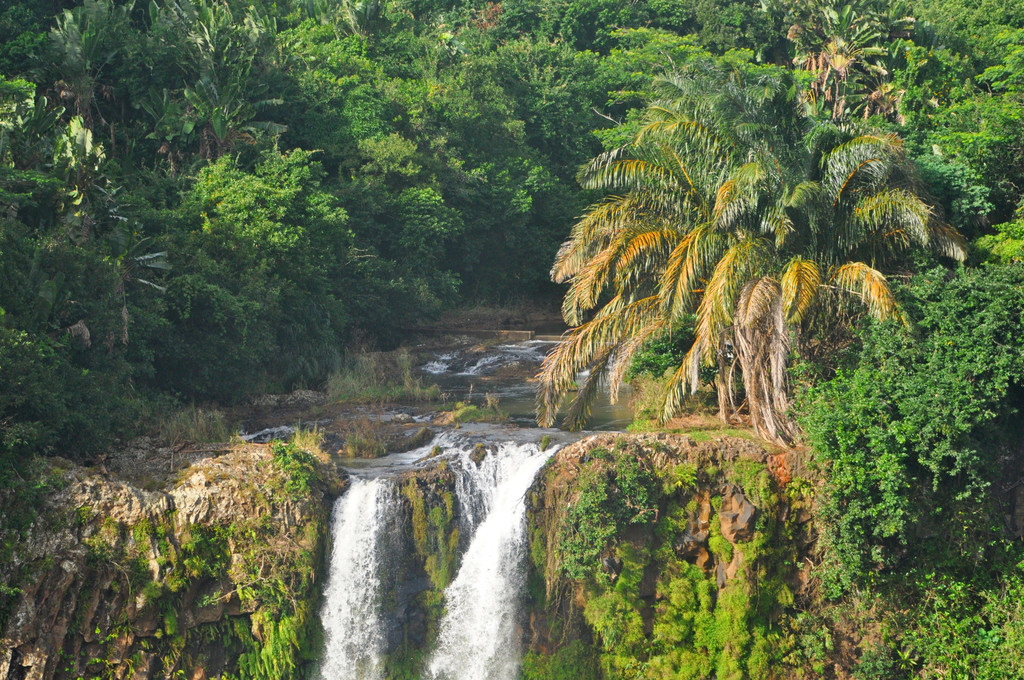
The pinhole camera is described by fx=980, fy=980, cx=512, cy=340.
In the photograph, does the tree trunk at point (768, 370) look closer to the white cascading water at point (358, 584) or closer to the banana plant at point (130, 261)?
the white cascading water at point (358, 584)

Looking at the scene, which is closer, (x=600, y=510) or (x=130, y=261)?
(x=600, y=510)

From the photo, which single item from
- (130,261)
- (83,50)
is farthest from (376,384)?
(83,50)

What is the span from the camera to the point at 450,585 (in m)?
19.2

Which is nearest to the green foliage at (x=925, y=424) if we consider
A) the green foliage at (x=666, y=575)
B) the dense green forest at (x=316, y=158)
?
the green foliage at (x=666, y=575)

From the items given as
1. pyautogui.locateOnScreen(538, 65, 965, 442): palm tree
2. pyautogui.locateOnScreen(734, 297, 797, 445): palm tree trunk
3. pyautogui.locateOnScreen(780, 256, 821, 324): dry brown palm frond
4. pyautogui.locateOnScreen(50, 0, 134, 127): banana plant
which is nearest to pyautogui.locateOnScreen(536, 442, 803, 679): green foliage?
pyautogui.locateOnScreen(734, 297, 797, 445): palm tree trunk

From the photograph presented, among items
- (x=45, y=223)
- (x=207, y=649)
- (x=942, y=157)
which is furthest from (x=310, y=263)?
(x=942, y=157)

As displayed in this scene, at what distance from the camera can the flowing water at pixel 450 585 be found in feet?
61.5

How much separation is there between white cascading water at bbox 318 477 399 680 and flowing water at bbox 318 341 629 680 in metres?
0.02

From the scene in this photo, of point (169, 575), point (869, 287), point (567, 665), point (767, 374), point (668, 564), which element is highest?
point (869, 287)

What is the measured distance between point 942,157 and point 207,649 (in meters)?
18.3

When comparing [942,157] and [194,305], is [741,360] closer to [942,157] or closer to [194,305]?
[942,157]

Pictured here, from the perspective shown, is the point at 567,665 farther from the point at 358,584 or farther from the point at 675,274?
the point at 675,274

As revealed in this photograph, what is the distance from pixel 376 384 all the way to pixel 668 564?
12.7m

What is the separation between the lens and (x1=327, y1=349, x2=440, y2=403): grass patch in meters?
27.5
